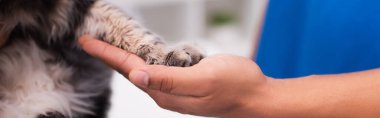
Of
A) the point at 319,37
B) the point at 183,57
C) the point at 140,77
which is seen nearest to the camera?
the point at 140,77

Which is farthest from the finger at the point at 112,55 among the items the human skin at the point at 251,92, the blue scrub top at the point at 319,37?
the blue scrub top at the point at 319,37

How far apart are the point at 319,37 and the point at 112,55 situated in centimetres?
56

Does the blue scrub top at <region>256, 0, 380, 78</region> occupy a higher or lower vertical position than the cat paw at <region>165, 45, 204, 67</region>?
lower

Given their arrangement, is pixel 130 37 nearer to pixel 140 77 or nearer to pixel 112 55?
pixel 112 55

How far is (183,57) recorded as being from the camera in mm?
776

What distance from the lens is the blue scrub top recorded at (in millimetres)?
1000

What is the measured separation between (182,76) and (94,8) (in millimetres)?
Result: 441

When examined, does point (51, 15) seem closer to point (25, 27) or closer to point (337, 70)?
point (25, 27)

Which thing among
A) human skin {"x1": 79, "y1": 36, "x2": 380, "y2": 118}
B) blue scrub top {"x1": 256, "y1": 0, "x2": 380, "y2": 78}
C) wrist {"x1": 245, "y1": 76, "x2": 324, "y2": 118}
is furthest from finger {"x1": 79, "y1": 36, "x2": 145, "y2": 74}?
blue scrub top {"x1": 256, "y1": 0, "x2": 380, "y2": 78}

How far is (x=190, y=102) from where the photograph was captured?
0.71m

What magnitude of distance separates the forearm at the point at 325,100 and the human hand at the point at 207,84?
0.03 meters

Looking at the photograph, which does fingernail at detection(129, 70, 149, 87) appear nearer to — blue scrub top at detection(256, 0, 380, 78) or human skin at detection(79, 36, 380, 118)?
human skin at detection(79, 36, 380, 118)

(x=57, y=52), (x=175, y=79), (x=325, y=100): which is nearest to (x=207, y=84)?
(x=175, y=79)

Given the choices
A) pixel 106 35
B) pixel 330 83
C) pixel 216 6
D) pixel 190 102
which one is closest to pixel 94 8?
pixel 106 35
